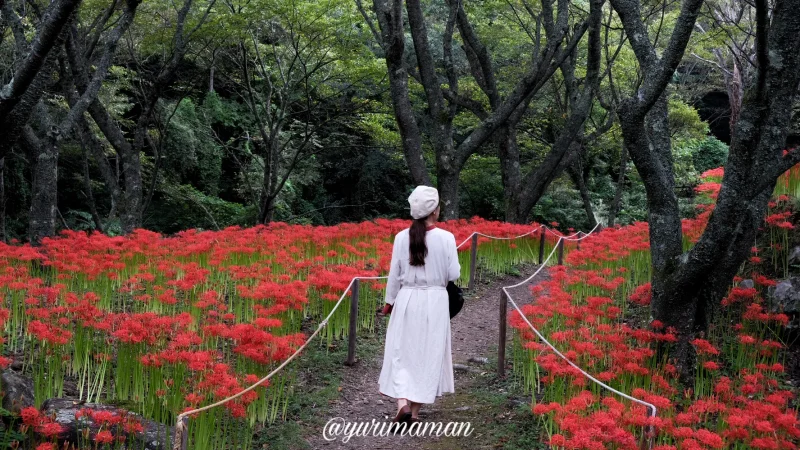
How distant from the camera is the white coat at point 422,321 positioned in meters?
4.95

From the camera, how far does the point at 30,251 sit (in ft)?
21.8

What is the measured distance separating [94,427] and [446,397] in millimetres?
3009

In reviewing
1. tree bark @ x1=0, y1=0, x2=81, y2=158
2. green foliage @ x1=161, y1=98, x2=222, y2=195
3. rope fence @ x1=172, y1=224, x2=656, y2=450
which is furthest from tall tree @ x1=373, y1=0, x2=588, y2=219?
green foliage @ x1=161, y1=98, x2=222, y2=195

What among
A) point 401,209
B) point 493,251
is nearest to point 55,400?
point 493,251

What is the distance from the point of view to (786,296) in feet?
22.0

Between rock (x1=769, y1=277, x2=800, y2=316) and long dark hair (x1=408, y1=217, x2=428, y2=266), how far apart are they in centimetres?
406

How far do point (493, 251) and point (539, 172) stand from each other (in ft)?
11.2

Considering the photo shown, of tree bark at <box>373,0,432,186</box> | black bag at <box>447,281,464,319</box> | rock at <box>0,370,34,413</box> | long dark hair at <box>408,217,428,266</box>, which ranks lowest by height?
rock at <box>0,370,34,413</box>

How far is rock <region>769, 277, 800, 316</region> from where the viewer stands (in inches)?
259

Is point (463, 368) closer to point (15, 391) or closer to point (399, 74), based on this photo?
point (15, 391)

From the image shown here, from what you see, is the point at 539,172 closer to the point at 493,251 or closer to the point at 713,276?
the point at 493,251

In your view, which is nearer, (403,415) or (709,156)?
(403,415)

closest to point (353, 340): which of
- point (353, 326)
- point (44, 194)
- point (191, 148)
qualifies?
point (353, 326)

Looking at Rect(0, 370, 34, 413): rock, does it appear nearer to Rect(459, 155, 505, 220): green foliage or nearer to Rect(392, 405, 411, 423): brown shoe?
Rect(392, 405, 411, 423): brown shoe
